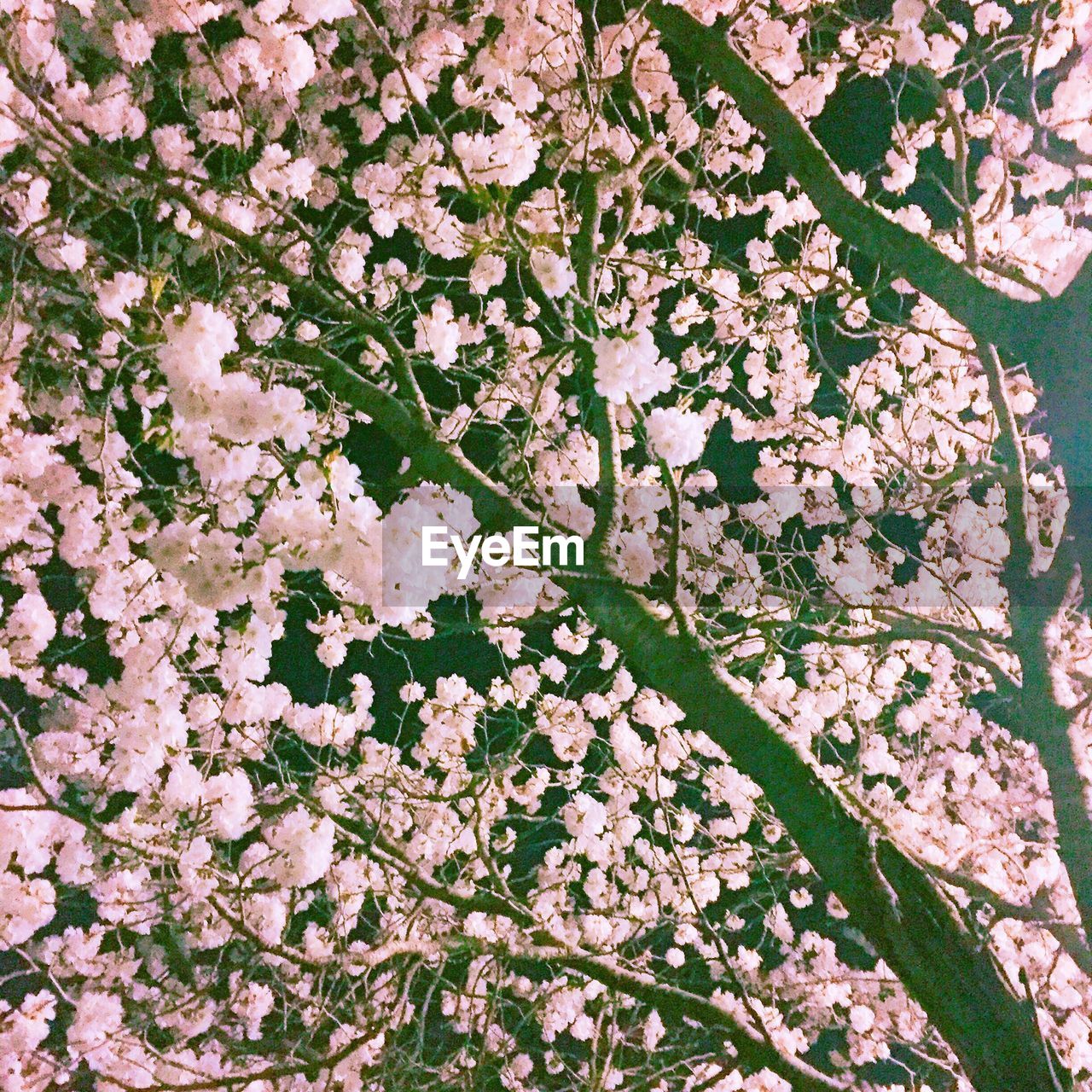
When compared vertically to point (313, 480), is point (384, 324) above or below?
above

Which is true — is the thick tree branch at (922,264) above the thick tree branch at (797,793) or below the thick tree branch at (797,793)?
above

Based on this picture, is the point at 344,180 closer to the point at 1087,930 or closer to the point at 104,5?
the point at 104,5

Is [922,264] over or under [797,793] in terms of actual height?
over

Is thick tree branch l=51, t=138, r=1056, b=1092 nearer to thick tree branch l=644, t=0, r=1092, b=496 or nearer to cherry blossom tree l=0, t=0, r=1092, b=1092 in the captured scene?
cherry blossom tree l=0, t=0, r=1092, b=1092

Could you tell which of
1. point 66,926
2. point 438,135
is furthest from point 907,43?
point 66,926

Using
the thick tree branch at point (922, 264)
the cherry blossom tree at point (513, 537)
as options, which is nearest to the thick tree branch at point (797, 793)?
the cherry blossom tree at point (513, 537)

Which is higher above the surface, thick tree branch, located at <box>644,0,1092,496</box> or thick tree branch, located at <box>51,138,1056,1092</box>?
thick tree branch, located at <box>644,0,1092,496</box>

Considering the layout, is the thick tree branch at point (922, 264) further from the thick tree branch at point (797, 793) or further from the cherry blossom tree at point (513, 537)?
the thick tree branch at point (797, 793)

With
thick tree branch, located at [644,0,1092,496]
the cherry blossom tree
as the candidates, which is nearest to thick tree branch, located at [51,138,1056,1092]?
the cherry blossom tree
